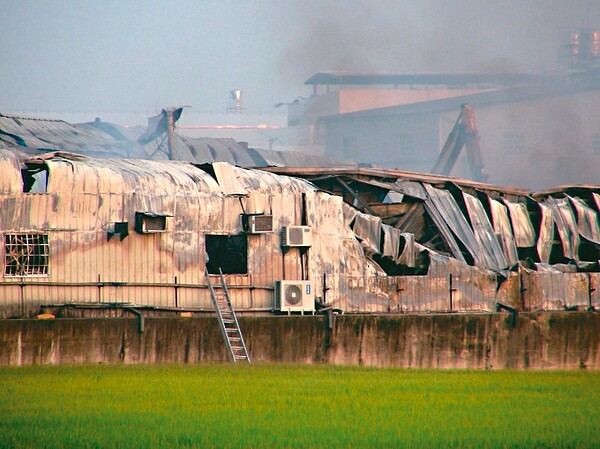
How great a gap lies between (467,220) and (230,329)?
14.2 m

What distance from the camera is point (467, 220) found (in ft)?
145

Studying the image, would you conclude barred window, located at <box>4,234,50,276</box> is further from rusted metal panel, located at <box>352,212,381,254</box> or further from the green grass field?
rusted metal panel, located at <box>352,212,381,254</box>

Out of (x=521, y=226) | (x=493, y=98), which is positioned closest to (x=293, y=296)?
(x=521, y=226)

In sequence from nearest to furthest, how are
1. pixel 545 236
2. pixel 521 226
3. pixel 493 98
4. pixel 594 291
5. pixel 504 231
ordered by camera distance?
pixel 594 291 < pixel 504 231 < pixel 545 236 < pixel 521 226 < pixel 493 98

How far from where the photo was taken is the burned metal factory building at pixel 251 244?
32938mm

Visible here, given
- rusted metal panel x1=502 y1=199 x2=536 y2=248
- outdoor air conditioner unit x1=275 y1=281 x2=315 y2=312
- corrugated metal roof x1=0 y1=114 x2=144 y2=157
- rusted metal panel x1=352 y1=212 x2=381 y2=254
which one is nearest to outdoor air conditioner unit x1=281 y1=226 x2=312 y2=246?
outdoor air conditioner unit x1=275 y1=281 x2=315 y2=312

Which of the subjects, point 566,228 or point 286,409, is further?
point 566,228

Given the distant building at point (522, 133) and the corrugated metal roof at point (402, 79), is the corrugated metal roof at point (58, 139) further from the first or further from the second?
the corrugated metal roof at point (402, 79)

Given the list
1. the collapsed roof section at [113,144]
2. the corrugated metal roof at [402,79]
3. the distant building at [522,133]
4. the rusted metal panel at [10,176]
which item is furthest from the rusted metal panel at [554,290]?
the corrugated metal roof at [402,79]

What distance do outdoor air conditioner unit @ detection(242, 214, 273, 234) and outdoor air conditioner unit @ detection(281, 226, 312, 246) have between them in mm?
560

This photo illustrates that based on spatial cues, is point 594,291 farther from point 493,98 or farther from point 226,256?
point 493,98

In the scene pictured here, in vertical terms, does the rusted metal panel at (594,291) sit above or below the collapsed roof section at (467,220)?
below

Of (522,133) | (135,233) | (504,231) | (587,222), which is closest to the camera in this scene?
(135,233)

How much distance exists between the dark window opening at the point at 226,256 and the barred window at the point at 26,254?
18.0 feet
